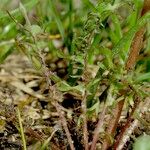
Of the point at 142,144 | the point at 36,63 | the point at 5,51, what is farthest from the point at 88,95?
the point at 5,51

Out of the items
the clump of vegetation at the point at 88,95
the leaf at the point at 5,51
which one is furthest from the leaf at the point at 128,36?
the leaf at the point at 5,51

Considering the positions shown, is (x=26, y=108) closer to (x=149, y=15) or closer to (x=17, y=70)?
(x=17, y=70)

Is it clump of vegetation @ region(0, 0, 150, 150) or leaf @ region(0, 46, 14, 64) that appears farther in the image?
leaf @ region(0, 46, 14, 64)

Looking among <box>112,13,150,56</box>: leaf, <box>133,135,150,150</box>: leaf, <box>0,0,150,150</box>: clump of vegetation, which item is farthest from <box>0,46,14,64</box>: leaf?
<box>133,135,150,150</box>: leaf

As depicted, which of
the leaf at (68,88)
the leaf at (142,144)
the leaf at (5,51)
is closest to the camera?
the leaf at (142,144)

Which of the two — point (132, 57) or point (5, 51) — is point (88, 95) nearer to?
point (132, 57)

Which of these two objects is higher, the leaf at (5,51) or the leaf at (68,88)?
the leaf at (5,51)

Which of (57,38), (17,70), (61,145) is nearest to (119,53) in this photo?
(61,145)

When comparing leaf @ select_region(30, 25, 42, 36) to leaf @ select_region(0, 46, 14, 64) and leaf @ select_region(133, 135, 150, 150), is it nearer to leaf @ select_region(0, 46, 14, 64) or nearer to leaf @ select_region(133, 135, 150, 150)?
leaf @ select_region(133, 135, 150, 150)

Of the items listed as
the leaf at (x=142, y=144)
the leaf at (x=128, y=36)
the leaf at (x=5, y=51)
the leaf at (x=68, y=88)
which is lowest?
the leaf at (x=142, y=144)

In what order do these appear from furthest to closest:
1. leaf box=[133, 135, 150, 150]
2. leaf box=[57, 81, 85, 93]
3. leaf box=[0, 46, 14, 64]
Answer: leaf box=[0, 46, 14, 64]
leaf box=[57, 81, 85, 93]
leaf box=[133, 135, 150, 150]

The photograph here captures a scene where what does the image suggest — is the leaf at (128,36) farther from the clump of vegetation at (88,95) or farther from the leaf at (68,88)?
the leaf at (68,88)
